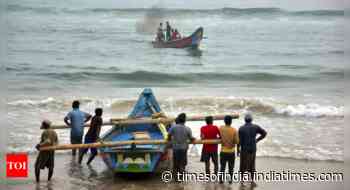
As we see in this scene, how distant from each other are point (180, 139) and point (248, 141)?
1.01 meters

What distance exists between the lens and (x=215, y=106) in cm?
1834

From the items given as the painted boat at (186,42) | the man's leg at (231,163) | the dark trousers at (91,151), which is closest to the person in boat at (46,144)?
the dark trousers at (91,151)

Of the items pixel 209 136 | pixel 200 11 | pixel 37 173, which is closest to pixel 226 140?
pixel 209 136

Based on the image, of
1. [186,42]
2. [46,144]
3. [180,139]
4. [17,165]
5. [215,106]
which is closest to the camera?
[46,144]

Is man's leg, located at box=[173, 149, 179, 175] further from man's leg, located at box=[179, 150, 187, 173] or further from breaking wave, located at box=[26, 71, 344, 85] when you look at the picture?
breaking wave, located at box=[26, 71, 344, 85]

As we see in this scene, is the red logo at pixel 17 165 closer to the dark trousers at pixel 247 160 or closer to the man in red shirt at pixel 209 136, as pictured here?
the man in red shirt at pixel 209 136

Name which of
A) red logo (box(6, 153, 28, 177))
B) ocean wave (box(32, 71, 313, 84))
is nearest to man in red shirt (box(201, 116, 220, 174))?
red logo (box(6, 153, 28, 177))

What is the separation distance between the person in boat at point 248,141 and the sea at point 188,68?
100 inches

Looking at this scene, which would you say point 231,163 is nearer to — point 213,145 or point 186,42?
point 213,145

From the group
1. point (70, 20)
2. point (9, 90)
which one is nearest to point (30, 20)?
point (70, 20)

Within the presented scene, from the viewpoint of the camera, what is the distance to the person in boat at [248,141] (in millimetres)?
8859

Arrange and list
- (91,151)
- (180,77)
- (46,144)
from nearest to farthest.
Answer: (46,144) < (91,151) < (180,77)

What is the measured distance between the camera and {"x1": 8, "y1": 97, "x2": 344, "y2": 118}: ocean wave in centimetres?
1656

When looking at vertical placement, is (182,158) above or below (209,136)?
below
